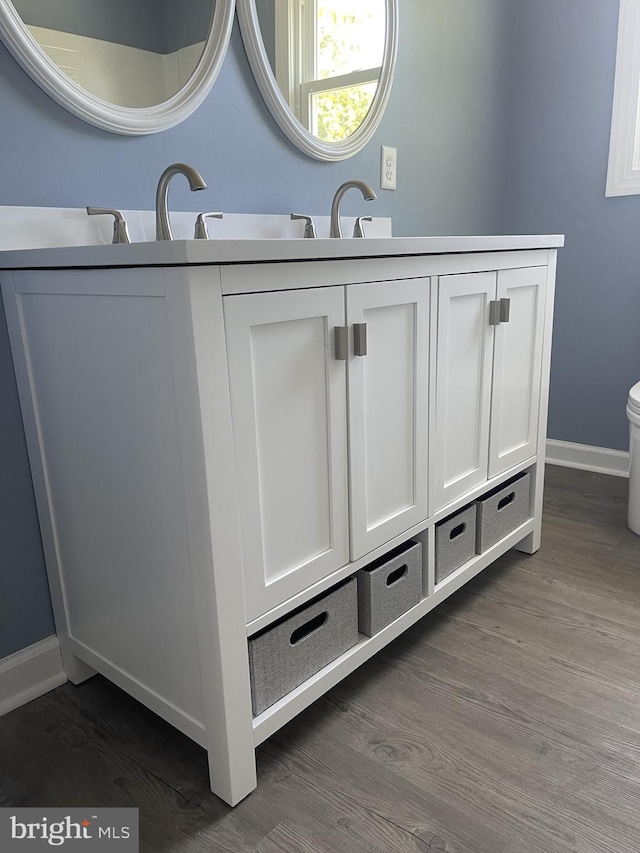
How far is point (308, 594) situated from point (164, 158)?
3.13 feet

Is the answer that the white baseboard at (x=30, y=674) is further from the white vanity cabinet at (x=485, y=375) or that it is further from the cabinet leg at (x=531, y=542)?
the cabinet leg at (x=531, y=542)

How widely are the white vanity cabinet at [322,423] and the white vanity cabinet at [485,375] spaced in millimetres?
89

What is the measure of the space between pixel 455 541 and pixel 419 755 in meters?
0.52

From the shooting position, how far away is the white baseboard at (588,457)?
8.49 ft

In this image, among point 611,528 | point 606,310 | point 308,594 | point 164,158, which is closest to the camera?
point 308,594

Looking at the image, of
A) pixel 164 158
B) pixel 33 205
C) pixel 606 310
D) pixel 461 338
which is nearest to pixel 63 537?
pixel 33 205

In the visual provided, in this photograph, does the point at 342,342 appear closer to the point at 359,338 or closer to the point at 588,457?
the point at 359,338

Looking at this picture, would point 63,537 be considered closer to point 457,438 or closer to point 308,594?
point 308,594

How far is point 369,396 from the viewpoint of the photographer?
126 cm

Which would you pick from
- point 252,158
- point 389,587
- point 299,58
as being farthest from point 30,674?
point 299,58

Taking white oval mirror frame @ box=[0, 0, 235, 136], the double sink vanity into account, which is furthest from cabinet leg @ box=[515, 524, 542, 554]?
white oval mirror frame @ box=[0, 0, 235, 136]

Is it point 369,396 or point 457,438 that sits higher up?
point 369,396

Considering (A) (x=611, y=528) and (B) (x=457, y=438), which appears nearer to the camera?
(B) (x=457, y=438)

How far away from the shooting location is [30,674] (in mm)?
1391
